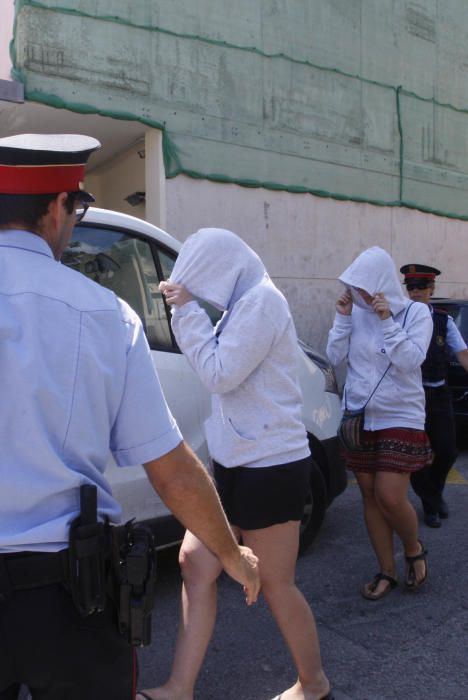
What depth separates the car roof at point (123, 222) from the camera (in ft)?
11.5

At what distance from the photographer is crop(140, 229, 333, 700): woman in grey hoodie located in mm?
2512

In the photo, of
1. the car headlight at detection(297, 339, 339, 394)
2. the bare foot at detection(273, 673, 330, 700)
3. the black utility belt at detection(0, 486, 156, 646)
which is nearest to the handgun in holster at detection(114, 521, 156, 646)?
the black utility belt at detection(0, 486, 156, 646)

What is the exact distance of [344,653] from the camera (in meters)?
3.23

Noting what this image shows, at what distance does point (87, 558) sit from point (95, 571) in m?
0.03

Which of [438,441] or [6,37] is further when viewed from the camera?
[6,37]

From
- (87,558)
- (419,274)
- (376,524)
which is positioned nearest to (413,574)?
(376,524)

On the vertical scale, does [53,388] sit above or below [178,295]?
below

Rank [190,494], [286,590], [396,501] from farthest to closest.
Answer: [396,501], [286,590], [190,494]

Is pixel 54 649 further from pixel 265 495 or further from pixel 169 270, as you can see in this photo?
pixel 169 270

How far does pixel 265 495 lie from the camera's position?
8.23 feet

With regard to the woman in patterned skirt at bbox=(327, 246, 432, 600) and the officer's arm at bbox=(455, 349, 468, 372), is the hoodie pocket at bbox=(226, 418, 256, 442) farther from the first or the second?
the officer's arm at bbox=(455, 349, 468, 372)

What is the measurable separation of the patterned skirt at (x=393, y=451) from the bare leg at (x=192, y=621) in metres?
1.29

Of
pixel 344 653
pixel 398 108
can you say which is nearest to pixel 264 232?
pixel 398 108

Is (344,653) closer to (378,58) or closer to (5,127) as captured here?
(5,127)
